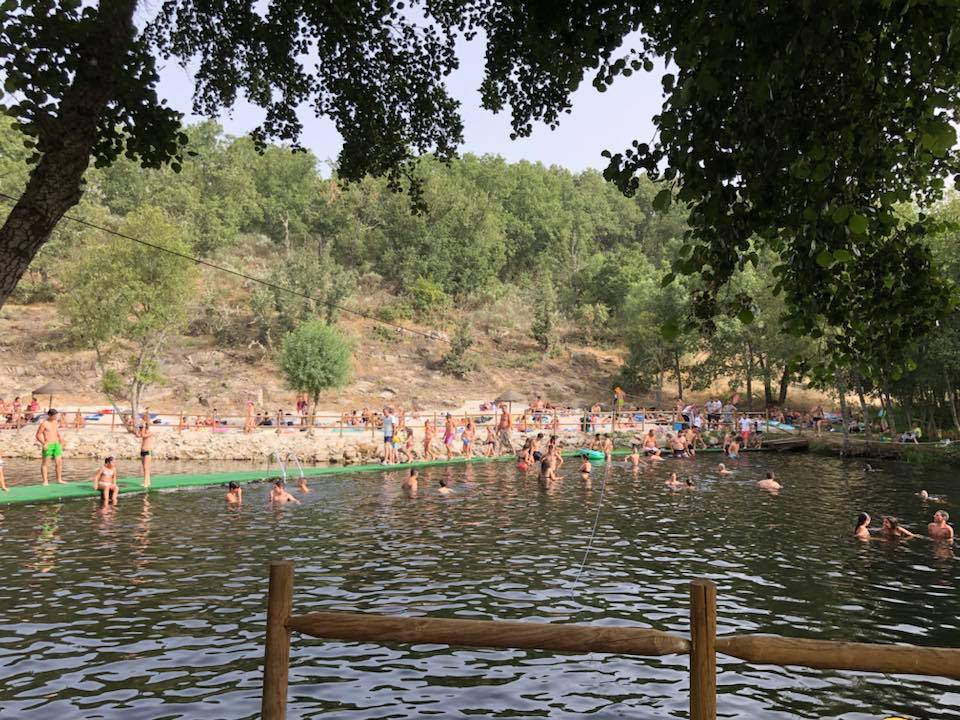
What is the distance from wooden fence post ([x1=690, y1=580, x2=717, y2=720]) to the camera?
12.7 feet

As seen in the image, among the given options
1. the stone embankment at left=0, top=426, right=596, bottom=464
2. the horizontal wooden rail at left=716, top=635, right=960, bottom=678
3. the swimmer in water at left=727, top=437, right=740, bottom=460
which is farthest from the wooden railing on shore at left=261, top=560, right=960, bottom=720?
the swimmer in water at left=727, top=437, right=740, bottom=460

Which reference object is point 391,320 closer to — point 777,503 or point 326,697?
point 777,503

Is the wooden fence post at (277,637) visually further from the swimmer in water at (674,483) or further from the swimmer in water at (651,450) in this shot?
the swimmer in water at (651,450)

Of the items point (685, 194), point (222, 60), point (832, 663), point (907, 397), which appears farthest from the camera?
point (907, 397)

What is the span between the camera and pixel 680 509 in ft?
66.6

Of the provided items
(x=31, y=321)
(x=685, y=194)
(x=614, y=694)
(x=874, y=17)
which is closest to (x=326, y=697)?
(x=614, y=694)

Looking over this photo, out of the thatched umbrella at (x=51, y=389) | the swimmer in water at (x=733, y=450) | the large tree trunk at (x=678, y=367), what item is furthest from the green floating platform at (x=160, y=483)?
the large tree trunk at (x=678, y=367)

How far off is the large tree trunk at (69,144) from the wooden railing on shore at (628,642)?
8.71 ft

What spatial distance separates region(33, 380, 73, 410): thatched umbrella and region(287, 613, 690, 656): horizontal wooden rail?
39.8m

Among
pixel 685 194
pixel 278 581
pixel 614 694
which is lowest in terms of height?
pixel 614 694

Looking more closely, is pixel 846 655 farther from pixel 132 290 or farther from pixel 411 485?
pixel 132 290

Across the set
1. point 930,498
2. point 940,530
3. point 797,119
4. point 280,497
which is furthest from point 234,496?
point 930,498

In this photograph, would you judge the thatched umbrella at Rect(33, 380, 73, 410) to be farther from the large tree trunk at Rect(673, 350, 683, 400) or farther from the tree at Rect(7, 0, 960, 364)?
the large tree trunk at Rect(673, 350, 683, 400)

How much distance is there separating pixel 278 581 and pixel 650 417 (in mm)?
44286
